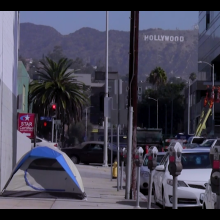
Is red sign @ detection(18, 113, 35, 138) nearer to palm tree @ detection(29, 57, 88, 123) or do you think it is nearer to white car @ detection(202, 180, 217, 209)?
palm tree @ detection(29, 57, 88, 123)

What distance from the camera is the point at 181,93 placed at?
312 ft

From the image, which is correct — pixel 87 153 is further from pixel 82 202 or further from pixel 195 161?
pixel 195 161

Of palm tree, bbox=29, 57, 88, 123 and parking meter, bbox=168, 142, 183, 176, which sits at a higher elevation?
palm tree, bbox=29, 57, 88, 123

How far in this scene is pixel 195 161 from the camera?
46.2 ft

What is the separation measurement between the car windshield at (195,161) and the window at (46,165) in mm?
3325

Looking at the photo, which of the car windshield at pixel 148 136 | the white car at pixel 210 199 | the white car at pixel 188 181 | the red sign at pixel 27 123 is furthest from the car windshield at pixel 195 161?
the car windshield at pixel 148 136

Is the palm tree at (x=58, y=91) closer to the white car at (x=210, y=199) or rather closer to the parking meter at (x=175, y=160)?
the parking meter at (x=175, y=160)

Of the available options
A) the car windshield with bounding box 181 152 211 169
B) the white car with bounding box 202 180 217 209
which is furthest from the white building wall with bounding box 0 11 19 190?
the white car with bounding box 202 180 217 209

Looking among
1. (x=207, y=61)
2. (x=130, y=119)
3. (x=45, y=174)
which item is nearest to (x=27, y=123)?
(x=130, y=119)

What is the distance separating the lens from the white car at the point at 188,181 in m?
12.3

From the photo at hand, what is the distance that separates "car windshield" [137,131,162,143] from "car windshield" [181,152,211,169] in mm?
28105

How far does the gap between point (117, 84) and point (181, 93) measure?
259 feet

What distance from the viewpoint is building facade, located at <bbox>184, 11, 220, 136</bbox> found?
201 ft
